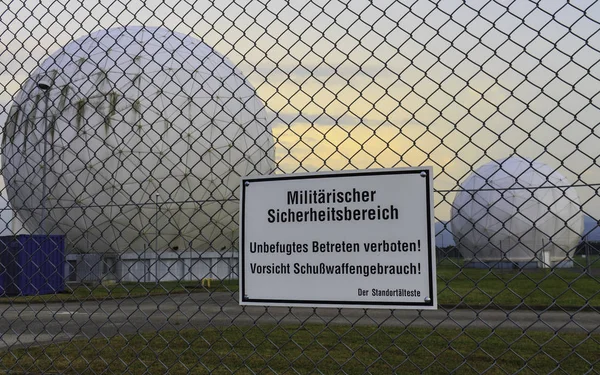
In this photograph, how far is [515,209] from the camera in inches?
706

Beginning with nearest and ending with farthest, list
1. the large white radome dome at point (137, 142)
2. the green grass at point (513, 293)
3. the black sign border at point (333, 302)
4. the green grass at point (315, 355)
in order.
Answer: the black sign border at point (333, 302) < the green grass at point (513, 293) < the green grass at point (315, 355) < the large white radome dome at point (137, 142)

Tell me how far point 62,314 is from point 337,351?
9231 mm

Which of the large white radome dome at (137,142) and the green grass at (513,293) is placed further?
the large white radome dome at (137,142)

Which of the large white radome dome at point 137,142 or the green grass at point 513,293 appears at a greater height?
the large white radome dome at point 137,142

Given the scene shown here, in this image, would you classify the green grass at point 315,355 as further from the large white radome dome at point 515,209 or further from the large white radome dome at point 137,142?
the large white radome dome at point 137,142

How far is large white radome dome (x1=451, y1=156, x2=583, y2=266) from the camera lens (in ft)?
9.36

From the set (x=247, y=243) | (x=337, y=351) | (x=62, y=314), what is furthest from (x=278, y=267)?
(x=62, y=314)

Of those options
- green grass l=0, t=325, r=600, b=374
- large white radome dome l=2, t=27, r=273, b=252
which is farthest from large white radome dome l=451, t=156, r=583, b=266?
large white radome dome l=2, t=27, r=273, b=252

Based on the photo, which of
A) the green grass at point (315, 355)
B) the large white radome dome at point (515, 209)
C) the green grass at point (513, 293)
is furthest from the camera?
the green grass at point (315, 355)

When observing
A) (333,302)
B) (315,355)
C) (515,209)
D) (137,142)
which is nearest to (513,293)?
(333,302)

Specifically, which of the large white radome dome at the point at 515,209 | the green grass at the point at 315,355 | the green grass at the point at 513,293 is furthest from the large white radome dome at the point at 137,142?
the large white radome dome at the point at 515,209

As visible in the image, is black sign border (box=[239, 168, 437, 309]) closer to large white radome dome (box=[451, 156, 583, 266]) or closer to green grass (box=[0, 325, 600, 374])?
large white radome dome (box=[451, 156, 583, 266])

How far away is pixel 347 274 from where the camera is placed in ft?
8.64

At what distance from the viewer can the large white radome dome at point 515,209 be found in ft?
9.36
